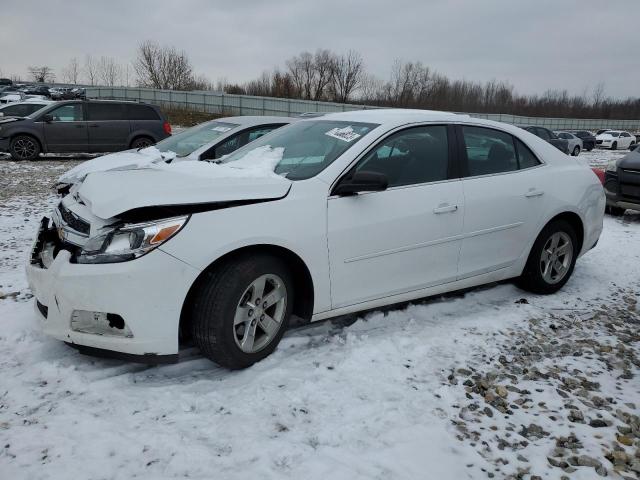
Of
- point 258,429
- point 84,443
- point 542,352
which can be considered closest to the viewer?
point 84,443

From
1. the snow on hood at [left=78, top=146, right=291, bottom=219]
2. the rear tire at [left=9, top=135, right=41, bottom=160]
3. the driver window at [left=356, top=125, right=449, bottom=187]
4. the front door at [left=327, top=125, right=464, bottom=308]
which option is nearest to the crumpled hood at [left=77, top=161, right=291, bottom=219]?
the snow on hood at [left=78, top=146, right=291, bottom=219]

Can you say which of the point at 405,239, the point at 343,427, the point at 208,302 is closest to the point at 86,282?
the point at 208,302

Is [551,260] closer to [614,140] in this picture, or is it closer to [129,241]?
[129,241]

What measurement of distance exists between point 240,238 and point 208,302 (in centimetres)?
41

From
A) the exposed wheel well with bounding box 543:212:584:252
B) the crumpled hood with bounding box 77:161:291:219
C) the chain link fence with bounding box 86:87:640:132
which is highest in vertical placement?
the chain link fence with bounding box 86:87:640:132

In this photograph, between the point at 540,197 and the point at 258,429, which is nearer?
the point at 258,429

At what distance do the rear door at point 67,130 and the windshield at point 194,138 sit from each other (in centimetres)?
732

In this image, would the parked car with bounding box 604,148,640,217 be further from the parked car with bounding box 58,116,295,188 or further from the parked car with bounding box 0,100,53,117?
the parked car with bounding box 0,100,53,117

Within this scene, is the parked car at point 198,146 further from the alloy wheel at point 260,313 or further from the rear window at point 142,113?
the rear window at point 142,113

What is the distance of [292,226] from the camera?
3.10 meters

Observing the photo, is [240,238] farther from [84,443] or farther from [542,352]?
[542,352]

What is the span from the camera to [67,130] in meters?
13.7

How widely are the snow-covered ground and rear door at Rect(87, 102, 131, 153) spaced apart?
10949mm

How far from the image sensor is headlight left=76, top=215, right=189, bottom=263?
8.98 feet
